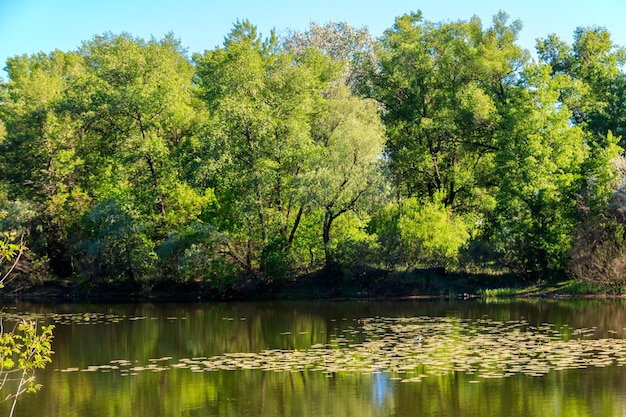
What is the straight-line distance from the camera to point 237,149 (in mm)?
39875

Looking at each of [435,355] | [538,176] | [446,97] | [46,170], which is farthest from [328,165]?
[435,355]

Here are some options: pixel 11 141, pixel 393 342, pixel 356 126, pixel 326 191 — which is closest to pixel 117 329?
pixel 393 342

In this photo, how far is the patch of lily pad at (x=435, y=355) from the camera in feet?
56.4

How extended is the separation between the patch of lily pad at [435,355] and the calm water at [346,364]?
0.04 meters

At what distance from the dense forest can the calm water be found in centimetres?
774

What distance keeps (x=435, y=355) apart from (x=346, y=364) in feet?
7.20

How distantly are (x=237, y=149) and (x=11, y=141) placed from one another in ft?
47.4

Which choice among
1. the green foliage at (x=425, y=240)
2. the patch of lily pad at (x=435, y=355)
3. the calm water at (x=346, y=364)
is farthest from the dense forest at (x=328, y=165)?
the patch of lily pad at (x=435, y=355)

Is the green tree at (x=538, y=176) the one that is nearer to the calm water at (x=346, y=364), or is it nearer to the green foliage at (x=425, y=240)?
the green foliage at (x=425, y=240)

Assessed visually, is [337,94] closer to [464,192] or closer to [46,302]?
[464,192]

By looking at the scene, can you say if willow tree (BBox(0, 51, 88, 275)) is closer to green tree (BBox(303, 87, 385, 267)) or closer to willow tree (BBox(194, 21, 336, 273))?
willow tree (BBox(194, 21, 336, 273))

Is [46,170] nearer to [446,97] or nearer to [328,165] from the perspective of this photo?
[328,165]

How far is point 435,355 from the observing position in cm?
1888

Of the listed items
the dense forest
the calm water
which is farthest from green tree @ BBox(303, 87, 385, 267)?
the calm water
